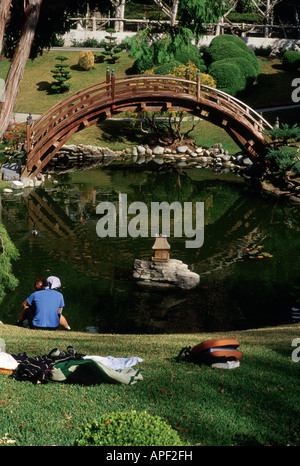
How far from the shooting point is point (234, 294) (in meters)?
15.7

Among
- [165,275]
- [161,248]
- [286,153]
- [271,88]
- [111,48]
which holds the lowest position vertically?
[165,275]

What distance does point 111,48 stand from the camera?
49.4 meters

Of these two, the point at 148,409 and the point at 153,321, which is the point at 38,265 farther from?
the point at 148,409

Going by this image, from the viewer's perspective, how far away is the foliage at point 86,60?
44750mm

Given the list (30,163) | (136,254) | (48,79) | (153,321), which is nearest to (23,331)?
(153,321)

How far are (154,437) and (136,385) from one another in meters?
2.65

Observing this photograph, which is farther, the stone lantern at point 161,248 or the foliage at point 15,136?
the foliage at point 15,136

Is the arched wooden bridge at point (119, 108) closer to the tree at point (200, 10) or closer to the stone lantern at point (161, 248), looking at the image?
the tree at point (200, 10)

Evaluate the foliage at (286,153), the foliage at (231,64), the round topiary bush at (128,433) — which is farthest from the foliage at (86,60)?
the round topiary bush at (128,433)

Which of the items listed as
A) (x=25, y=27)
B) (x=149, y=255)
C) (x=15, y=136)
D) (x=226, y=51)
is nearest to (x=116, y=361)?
(x=25, y=27)

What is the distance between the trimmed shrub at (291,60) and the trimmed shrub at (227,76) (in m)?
6.85

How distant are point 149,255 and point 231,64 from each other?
2546cm

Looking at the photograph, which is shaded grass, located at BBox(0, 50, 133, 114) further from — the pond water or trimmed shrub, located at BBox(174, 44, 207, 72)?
the pond water

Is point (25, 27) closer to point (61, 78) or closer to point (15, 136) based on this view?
point (15, 136)
